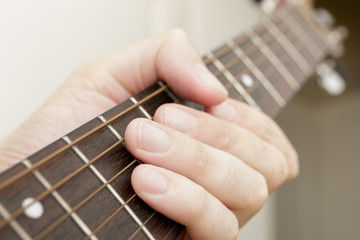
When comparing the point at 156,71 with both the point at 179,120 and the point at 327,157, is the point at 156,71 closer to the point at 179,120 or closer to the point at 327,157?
the point at 179,120

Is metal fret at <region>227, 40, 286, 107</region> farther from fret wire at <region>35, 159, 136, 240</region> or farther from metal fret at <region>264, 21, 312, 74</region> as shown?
fret wire at <region>35, 159, 136, 240</region>

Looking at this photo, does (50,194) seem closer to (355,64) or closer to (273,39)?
(273,39)

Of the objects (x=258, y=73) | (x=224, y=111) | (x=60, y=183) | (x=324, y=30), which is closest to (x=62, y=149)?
(x=60, y=183)

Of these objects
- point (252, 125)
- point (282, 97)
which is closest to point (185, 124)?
point (252, 125)

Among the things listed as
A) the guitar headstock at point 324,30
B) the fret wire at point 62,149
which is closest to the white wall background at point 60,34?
the guitar headstock at point 324,30

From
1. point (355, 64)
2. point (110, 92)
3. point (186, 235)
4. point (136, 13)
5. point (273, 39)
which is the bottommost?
point (355, 64)

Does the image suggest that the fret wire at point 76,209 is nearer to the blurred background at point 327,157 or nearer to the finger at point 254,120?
the finger at point 254,120
